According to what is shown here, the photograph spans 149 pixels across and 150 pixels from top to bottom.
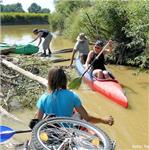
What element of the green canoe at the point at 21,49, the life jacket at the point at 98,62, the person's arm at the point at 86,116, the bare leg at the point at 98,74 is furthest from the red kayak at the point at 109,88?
the green canoe at the point at 21,49

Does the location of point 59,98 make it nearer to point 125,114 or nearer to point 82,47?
point 125,114

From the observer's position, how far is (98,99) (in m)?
10.5

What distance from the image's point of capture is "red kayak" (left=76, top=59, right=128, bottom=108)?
9.73 meters

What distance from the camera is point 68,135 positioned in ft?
13.4

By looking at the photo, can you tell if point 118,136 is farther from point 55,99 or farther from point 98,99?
point 55,99

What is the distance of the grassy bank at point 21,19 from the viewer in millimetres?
52500

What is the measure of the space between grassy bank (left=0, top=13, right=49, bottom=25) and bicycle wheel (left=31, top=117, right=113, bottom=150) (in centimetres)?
4722

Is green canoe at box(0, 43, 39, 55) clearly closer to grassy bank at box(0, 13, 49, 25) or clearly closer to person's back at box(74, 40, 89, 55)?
person's back at box(74, 40, 89, 55)

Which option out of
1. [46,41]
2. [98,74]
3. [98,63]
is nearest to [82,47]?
[98,63]

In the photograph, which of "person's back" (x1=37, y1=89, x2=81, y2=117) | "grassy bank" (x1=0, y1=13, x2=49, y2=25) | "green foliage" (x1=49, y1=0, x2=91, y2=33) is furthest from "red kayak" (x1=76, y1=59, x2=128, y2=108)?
"grassy bank" (x1=0, y1=13, x2=49, y2=25)

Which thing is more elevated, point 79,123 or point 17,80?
point 79,123

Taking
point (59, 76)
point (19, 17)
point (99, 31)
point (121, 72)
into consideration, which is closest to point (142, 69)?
point (121, 72)

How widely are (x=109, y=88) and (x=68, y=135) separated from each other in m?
6.31

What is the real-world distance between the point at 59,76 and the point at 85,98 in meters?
6.27
